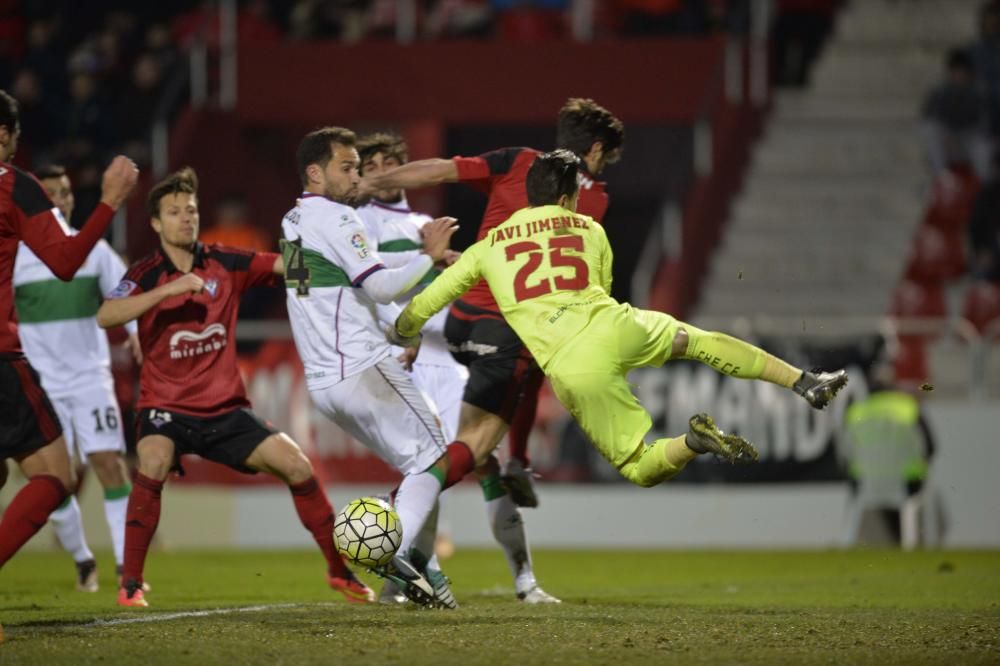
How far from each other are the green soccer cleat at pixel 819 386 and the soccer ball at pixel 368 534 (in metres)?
2.01

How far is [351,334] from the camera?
897cm

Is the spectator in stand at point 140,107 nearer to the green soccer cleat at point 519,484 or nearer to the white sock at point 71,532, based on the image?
the white sock at point 71,532

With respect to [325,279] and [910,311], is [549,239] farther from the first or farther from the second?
[910,311]

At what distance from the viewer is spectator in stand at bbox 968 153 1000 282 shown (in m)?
18.4

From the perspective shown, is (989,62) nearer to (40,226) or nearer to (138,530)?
(138,530)

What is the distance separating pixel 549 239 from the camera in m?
8.46

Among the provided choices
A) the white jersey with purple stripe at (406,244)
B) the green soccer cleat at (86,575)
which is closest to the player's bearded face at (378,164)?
the white jersey with purple stripe at (406,244)

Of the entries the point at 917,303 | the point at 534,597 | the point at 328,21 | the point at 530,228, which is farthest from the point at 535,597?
the point at 328,21

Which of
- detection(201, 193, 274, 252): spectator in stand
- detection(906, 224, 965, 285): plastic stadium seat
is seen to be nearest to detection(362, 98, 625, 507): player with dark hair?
detection(201, 193, 274, 252): spectator in stand

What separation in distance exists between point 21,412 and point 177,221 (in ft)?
5.40

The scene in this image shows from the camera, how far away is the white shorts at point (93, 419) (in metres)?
11.3

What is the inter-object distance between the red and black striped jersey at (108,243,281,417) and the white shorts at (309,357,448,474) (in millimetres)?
647

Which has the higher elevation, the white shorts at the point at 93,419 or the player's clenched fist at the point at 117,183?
the player's clenched fist at the point at 117,183

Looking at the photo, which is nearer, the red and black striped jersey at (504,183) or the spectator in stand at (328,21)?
the red and black striped jersey at (504,183)
